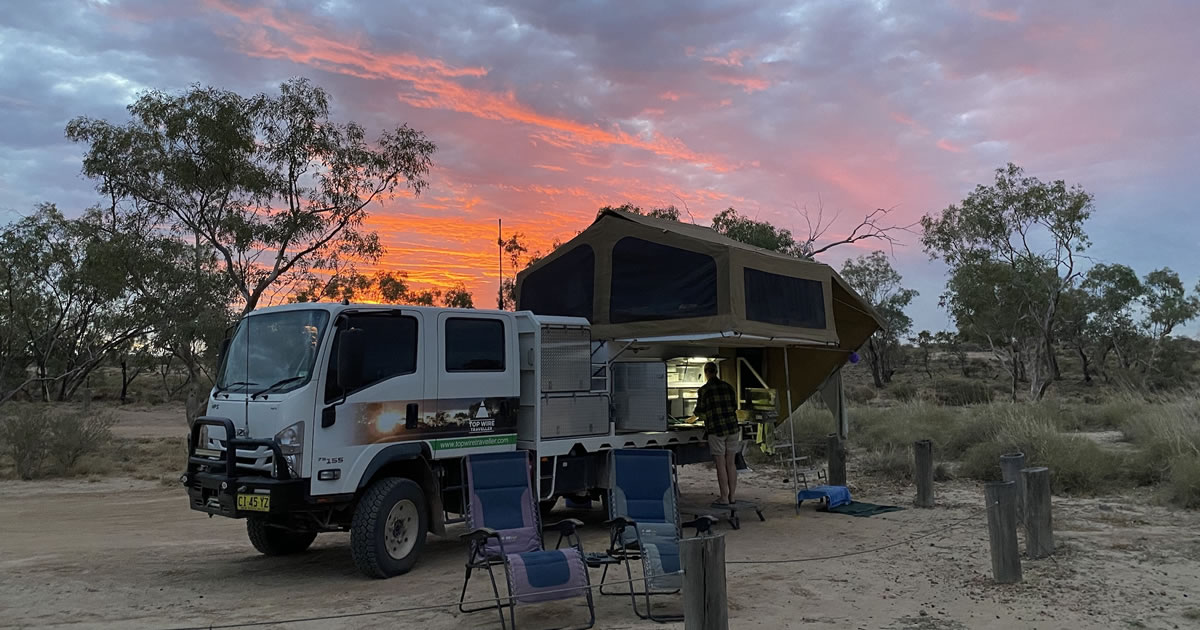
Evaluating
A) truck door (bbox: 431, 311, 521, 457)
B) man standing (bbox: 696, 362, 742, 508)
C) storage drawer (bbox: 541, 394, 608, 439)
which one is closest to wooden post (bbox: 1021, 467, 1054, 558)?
man standing (bbox: 696, 362, 742, 508)

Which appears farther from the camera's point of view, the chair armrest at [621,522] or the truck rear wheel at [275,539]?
the truck rear wheel at [275,539]

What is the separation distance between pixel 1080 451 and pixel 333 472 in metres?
10.6

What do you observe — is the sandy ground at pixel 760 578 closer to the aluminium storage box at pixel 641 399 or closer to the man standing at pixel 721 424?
the man standing at pixel 721 424

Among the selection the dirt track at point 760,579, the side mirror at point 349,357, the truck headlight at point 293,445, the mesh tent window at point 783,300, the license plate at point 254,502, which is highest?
the mesh tent window at point 783,300

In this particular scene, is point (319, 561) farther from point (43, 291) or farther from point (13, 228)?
point (43, 291)

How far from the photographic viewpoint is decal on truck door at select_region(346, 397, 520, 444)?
7233 millimetres

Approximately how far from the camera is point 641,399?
370 inches

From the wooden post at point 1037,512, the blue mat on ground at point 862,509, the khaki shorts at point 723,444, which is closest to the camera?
the wooden post at point 1037,512

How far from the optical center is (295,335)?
7.30 m

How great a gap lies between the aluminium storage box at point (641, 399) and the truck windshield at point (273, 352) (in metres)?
3.62

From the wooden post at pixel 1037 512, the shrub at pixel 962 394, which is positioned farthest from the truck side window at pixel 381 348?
the shrub at pixel 962 394

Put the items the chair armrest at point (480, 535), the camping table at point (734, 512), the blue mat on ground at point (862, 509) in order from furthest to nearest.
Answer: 1. the blue mat on ground at point (862, 509)
2. the camping table at point (734, 512)
3. the chair armrest at point (480, 535)

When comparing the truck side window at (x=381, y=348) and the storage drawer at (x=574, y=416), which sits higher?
the truck side window at (x=381, y=348)

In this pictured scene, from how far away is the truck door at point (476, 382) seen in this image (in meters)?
7.91
